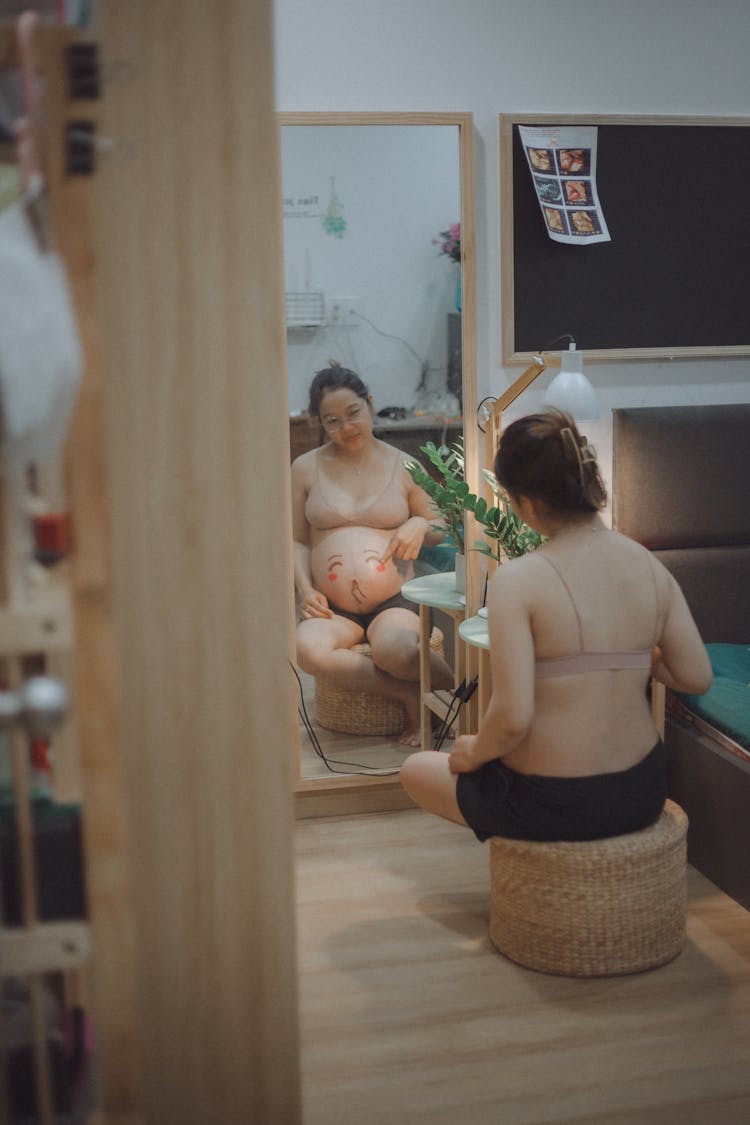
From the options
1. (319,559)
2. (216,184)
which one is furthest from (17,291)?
(319,559)

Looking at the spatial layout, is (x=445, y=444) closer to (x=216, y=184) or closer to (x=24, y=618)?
(x=216, y=184)

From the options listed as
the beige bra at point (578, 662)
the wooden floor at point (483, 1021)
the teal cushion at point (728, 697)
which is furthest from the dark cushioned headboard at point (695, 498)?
the beige bra at point (578, 662)

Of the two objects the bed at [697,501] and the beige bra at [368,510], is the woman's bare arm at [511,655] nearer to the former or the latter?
the beige bra at [368,510]

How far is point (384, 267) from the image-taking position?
123 inches

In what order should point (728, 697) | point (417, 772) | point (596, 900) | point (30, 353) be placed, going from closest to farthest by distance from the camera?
point (30, 353) → point (596, 900) → point (417, 772) → point (728, 697)

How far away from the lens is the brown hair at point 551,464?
7.46 ft

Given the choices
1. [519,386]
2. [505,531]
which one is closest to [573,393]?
[519,386]

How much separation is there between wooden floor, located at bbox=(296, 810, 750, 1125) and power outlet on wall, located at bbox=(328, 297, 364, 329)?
1460 mm

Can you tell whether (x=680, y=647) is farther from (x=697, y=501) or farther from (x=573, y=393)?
(x=697, y=501)

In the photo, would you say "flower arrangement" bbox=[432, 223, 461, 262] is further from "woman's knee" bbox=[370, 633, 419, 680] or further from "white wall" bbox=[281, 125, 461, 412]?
"woman's knee" bbox=[370, 633, 419, 680]

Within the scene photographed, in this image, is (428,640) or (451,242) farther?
(428,640)

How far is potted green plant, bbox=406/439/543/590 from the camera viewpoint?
115 inches

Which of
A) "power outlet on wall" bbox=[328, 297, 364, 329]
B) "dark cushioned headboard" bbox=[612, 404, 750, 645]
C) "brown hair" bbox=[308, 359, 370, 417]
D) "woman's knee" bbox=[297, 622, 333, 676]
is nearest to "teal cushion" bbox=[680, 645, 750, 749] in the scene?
"dark cushioned headboard" bbox=[612, 404, 750, 645]

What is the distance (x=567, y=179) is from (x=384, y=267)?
1.94ft
